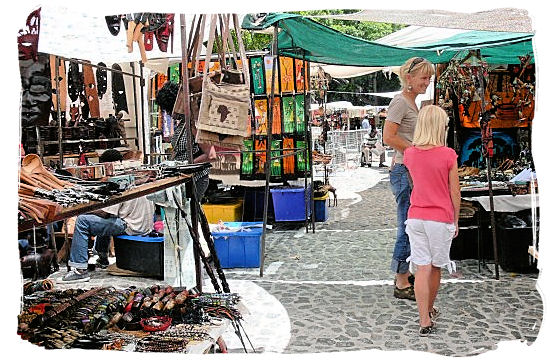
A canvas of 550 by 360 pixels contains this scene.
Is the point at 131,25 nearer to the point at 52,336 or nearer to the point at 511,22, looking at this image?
the point at 52,336

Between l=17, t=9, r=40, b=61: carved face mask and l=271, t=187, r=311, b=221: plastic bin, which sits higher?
l=17, t=9, r=40, b=61: carved face mask

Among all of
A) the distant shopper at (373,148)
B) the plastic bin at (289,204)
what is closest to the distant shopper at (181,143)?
the plastic bin at (289,204)

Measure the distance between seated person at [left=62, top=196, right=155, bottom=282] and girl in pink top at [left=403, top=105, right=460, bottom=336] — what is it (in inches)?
113

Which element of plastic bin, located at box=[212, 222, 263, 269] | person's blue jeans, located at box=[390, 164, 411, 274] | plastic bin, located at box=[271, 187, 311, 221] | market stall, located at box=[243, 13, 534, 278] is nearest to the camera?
person's blue jeans, located at box=[390, 164, 411, 274]

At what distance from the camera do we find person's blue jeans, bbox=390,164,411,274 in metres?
4.46

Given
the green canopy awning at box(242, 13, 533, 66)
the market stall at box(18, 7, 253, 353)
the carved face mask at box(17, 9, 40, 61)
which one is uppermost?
the green canopy awning at box(242, 13, 533, 66)

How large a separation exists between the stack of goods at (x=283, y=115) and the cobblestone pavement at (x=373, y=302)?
1.56m

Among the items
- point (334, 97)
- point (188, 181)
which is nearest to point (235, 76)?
point (188, 181)

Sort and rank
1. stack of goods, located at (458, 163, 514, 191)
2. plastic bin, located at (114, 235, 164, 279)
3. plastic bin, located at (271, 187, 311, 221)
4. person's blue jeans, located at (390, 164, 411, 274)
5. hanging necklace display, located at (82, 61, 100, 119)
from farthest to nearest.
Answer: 1. plastic bin, located at (271, 187, 311, 221)
2. hanging necklace display, located at (82, 61, 100, 119)
3. stack of goods, located at (458, 163, 514, 191)
4. plastic bin, located at (114, 235, 164, 279)
5. person's blue jeans, located at (390, 164, 411, 274)

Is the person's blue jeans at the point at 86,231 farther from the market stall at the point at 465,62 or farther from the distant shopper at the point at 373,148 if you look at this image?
the distant shopper at the point at 373,148

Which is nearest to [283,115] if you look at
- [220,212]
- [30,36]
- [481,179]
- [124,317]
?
[220,212]

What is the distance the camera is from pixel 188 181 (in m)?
3.86

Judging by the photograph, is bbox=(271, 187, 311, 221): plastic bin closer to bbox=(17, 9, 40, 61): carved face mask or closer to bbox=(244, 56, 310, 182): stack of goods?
bbox=(244, 56, 310, 182): stack of goods

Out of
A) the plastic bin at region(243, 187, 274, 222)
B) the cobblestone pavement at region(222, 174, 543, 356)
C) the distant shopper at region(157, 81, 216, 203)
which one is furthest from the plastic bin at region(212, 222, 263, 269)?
the plastic bin at region(243, 187, 274, 222)
